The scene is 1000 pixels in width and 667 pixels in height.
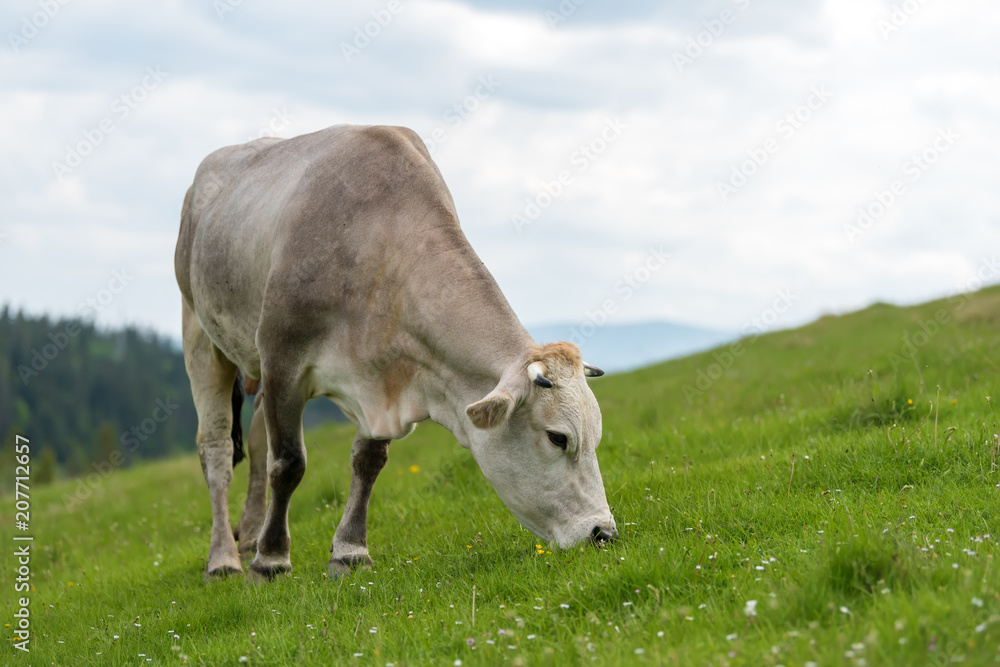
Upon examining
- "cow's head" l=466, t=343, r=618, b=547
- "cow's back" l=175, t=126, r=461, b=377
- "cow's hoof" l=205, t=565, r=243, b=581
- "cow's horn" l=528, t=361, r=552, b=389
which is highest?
"cow's back" l=175, t=126, r=461, b=377

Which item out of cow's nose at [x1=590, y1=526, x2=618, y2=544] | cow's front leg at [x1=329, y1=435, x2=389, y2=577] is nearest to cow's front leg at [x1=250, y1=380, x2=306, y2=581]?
cow's front leg at [x1=329, y1=435, x2=389, y2=577]

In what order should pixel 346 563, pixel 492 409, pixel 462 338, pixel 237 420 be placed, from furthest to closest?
pixel 237 420 → pixel 346 563 → pixel 462 338 → pixel 492 409

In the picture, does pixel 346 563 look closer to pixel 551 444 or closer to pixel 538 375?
Result: pixel 551 444

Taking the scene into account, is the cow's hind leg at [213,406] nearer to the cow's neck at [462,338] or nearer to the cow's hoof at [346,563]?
the cow's hoof at [346,563]

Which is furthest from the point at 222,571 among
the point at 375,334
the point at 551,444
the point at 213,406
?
the point at 551,444

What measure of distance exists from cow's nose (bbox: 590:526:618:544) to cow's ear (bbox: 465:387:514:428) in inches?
34.1

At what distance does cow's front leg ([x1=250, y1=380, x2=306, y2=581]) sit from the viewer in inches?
258

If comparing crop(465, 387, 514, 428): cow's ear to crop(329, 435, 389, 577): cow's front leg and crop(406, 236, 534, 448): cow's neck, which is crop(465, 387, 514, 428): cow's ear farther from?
crop(329, 435, 389, 577): cow's front leg

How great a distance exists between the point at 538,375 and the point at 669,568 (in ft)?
4.40

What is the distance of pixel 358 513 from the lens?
682 centimetres

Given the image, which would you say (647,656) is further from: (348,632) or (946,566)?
(348,632)

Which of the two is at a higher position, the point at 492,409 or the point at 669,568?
the point at 492,409

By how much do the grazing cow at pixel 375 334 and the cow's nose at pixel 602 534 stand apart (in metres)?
0.01

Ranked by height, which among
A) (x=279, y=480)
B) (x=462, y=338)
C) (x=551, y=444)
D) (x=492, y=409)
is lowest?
(x=279, y=480)
